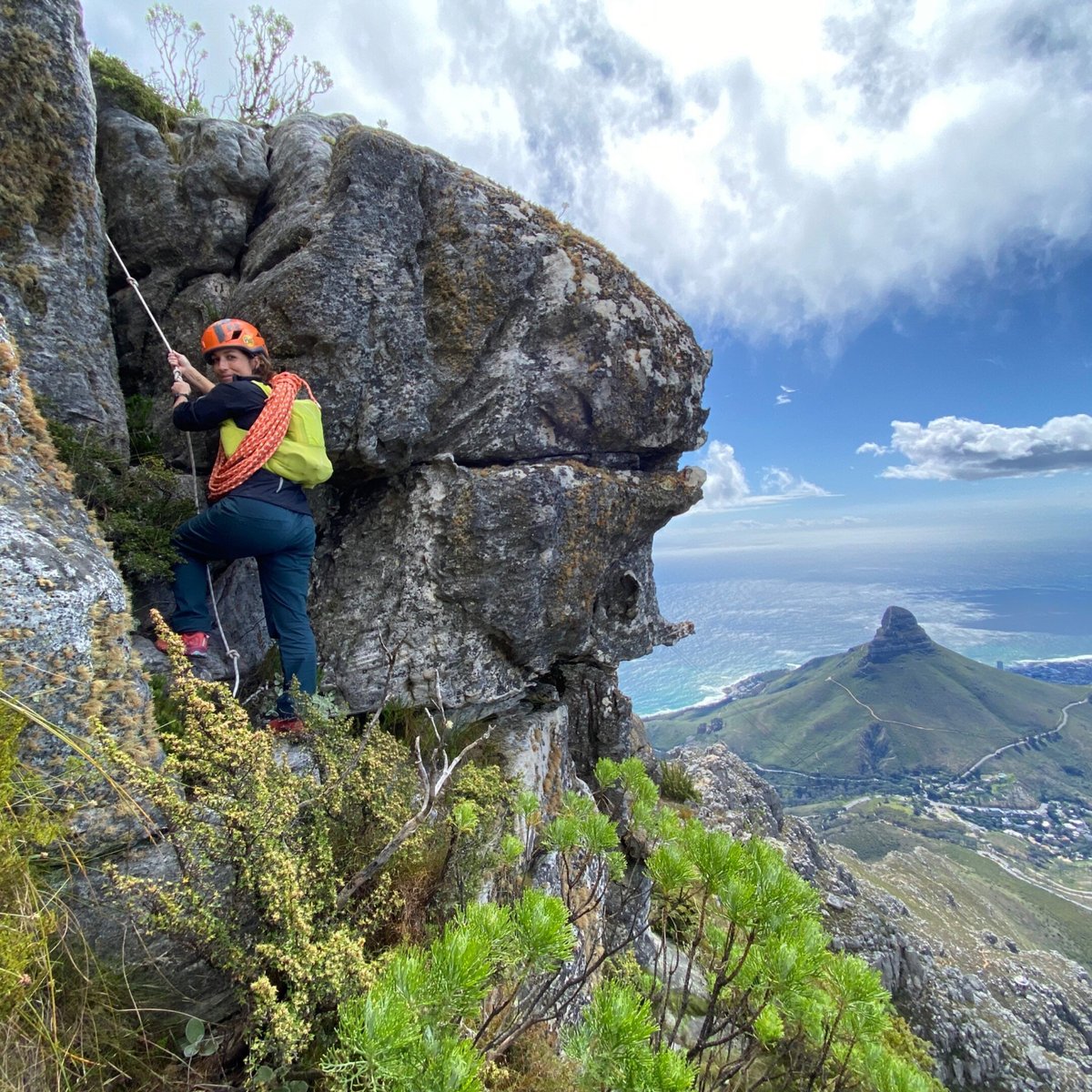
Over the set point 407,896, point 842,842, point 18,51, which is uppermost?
point 18,51

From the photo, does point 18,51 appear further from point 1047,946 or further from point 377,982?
point 1047,946

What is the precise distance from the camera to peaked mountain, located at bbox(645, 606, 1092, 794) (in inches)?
6137

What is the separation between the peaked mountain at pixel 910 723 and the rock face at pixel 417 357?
164m

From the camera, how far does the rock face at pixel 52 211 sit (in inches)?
220

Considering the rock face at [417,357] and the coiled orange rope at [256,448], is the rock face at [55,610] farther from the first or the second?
the rock face at [417,357]

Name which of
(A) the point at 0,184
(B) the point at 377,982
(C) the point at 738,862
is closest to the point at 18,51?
(A) the point at 0,184

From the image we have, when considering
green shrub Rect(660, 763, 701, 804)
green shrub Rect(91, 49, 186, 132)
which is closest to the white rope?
green shrub Rect(91, 49, 186, 132)

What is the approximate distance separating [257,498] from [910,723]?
694 ft

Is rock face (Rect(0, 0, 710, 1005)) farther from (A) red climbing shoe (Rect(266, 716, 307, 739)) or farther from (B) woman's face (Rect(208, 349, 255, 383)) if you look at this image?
(A) red climbing shoe (Rect(266, 716, 307, 739))

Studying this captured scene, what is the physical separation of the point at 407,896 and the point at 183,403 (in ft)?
18.2

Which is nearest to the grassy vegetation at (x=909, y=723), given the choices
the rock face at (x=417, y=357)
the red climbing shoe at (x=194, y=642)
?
the rock face at (x=417, y=357)

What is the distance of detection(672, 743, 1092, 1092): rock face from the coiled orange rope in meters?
11.2

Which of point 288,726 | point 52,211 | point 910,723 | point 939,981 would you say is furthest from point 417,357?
point 910,723

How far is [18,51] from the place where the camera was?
561 cm
